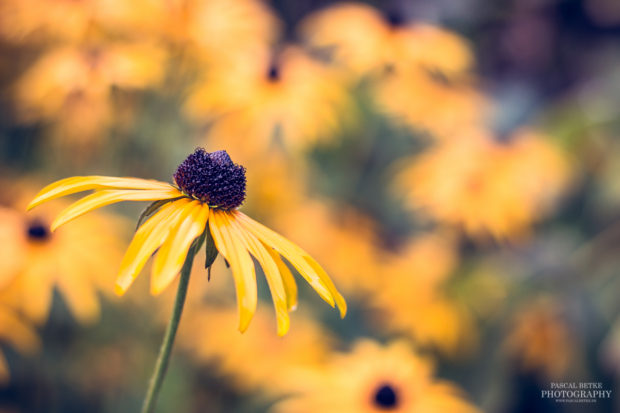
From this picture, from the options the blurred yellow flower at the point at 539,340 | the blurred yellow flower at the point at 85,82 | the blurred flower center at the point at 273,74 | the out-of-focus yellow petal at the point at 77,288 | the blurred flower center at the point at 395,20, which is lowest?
the out-of-focus yellow petal at the point at 77,288

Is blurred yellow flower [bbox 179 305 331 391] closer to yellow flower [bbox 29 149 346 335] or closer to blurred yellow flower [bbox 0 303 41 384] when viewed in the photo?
blurred yellow flower [bbox 0 303 41 384]

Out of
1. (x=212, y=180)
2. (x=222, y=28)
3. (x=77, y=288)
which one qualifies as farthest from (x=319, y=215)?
(x=212, y=180)

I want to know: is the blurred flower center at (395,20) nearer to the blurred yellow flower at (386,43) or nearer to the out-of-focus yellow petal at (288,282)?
the blurred yellow flower at (386,43)

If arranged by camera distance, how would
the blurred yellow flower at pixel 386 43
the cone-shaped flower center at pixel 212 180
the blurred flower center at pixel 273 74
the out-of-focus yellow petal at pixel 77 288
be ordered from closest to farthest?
1. the cone-shaped flower center at pixel 212 180
2. the out-of-focus yellow petal at pixel 77 288
3. the blurred flower center at pixel 273 74
4. the blurred yellow flower at pixel 386 43

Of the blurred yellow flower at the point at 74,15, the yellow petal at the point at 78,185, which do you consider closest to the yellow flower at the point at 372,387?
the yellow petal at the point at 78,185

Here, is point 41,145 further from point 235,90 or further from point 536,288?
point 536,288

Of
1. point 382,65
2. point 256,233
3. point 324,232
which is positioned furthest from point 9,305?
point 382,65

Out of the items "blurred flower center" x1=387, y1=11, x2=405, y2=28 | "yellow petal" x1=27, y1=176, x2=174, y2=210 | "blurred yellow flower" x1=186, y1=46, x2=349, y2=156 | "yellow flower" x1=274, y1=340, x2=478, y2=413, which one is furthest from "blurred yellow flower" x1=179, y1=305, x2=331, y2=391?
"blurred flower center" x1=387, y1=11, x2=405, y2=28
